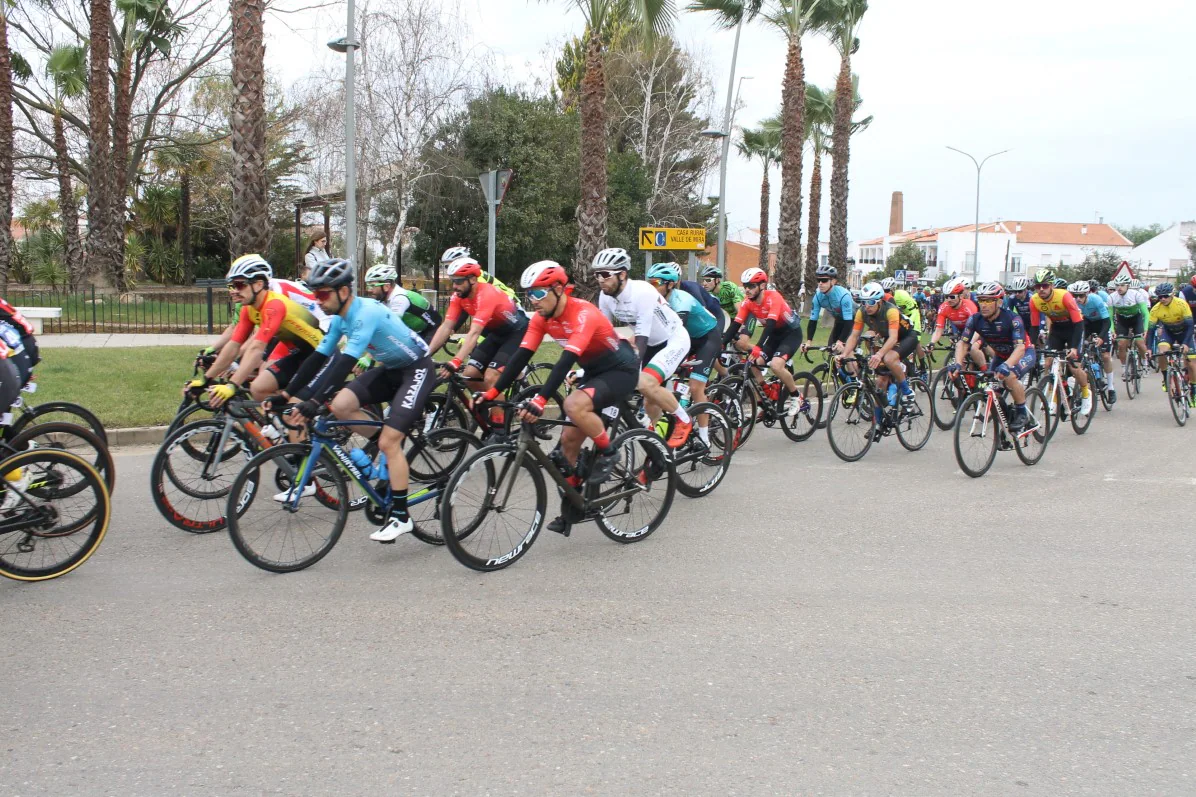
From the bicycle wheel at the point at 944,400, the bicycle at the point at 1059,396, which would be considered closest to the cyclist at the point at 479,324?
the bicycle wheel at the point at 944,400

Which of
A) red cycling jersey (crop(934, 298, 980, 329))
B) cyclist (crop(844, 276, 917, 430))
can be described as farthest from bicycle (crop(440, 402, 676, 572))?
red cycling jersey (crop(934, 298, 980, 329))

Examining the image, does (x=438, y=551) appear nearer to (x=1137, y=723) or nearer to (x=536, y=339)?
(x=536, y=339)

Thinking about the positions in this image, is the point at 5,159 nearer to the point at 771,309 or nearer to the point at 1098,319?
the point at 771,309

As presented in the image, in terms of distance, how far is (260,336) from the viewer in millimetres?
Result: 6887

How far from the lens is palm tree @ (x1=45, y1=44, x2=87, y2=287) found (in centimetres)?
2589

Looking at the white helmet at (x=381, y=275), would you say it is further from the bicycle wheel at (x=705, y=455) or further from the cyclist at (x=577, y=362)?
the bicycle wheel at (x=705, y=455)

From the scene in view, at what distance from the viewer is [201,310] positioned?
19.9 m

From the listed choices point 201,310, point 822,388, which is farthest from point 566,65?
point 822,388

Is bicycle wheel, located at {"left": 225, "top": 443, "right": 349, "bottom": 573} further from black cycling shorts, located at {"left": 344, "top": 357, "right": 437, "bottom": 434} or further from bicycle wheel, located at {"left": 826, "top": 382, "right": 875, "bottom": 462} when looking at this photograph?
bicycle wheel, located at {"left": 826, "top": 382, "right": 875, "bottom": 462}

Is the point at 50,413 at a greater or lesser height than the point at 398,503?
greater

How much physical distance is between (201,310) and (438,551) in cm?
1546

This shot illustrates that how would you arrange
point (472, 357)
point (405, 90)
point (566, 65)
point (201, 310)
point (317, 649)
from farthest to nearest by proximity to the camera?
point (566, 65) → point (405, 90) → point (201, 310) → point (472, 357) → point (317, 649)

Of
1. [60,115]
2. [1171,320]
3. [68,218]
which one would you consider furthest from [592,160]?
[60,115]

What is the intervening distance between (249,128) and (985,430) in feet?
41.4
